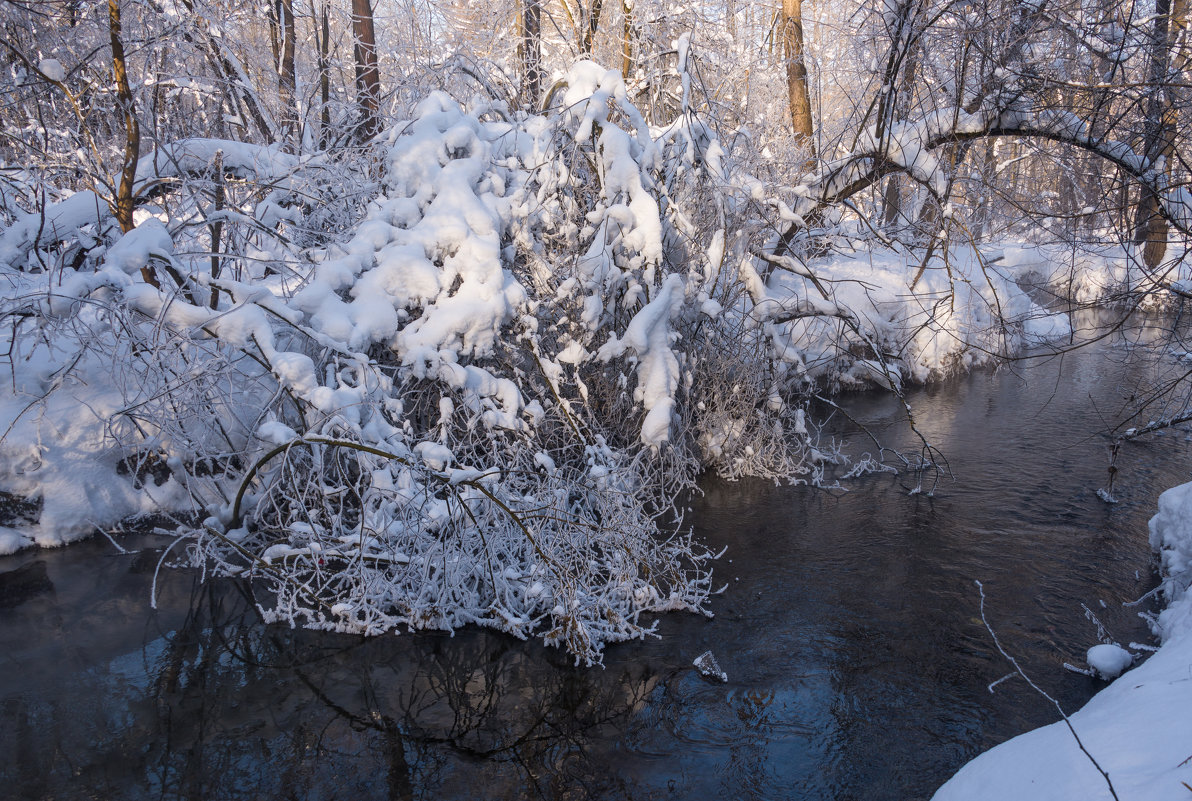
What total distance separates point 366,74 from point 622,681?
7.64m

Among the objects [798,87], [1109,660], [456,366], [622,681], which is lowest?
[622,681]

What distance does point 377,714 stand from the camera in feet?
16.8

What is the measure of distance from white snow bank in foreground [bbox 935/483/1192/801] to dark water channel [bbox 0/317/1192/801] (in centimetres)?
92

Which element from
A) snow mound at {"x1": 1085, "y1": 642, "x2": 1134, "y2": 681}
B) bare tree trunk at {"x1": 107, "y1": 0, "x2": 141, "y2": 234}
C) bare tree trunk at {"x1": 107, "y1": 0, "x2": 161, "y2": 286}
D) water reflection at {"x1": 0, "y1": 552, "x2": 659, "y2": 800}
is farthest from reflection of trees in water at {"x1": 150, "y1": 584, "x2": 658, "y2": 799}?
bare tree trunk at {"x1": 107, "y1": 0, "x2": 141, "y2": 234}

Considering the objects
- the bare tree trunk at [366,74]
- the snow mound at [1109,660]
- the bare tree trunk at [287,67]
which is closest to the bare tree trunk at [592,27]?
the bare tree trunk at [366,74]

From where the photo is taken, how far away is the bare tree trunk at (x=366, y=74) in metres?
9.02

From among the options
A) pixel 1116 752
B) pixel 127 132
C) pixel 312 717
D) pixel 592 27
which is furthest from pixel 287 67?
pixel 1116 752

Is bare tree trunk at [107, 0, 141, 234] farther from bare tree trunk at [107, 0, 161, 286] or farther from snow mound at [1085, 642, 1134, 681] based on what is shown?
snow mound at [1085, 642, 1134, 681]

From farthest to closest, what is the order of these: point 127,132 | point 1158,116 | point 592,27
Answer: point 592,27 → point 127,132 → point 1158,116

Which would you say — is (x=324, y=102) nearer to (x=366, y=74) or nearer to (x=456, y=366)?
(x=366, y=74)

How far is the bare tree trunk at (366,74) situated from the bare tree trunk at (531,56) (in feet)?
5.70

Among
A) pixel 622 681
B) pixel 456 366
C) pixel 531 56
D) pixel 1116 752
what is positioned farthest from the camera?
pixel 531 56

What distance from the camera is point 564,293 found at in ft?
24.7

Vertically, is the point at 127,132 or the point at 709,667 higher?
the point at 127,132
